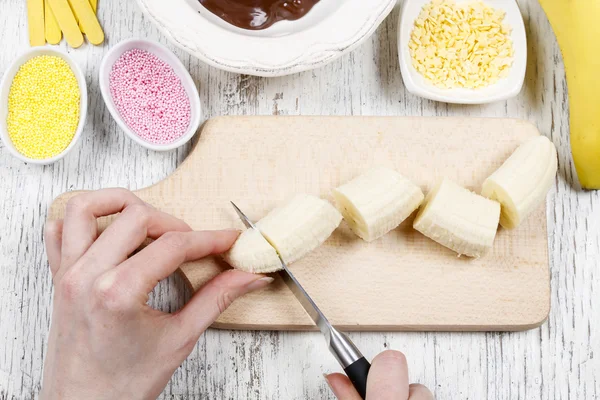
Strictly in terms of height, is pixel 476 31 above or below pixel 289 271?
above

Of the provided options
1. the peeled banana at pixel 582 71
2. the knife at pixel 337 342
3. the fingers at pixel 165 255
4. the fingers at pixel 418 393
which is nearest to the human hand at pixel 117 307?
the fingers at pixel 165 255

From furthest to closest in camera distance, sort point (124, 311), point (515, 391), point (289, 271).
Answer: point (515, 391), point (289, 271), point (124, 311)

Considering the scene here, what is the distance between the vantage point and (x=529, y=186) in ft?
3.73

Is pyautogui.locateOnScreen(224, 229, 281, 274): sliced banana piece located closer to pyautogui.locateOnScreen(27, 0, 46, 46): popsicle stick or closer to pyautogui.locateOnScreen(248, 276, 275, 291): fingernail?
pyautogui.locateOnScreen(248, 276, 275, 291): fingernail

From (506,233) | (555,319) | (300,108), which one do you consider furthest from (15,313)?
(555,319)

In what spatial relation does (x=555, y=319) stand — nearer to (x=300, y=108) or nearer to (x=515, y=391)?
(x=515, y=391)

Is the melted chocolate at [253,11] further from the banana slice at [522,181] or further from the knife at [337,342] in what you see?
the banana slice at [522,181]

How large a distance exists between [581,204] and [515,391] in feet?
1.35

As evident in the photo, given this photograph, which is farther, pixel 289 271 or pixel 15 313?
pixel 15 313

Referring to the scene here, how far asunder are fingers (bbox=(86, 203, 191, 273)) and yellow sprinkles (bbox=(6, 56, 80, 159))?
26cm

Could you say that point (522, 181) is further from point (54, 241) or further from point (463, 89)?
point (54, 241)

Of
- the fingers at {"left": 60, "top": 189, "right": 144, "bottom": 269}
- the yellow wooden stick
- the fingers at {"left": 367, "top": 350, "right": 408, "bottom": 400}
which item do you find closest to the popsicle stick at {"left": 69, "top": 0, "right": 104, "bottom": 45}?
the yellow wooden stick

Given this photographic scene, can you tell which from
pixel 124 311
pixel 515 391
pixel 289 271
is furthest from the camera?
pixel 515 391

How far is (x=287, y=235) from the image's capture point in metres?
1.09
